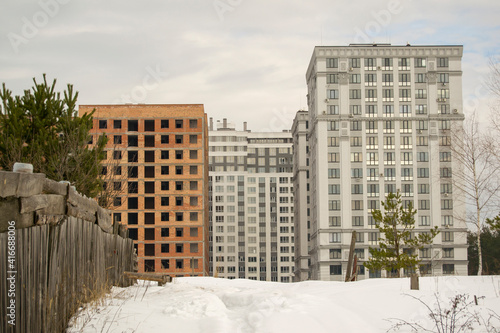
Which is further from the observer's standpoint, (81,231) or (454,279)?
(454,279)

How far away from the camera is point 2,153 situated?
74.1 ft

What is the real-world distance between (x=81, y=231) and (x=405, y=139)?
94.4 m

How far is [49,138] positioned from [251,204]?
14280 cm

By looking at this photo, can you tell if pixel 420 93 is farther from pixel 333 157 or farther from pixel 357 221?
pixel 357 221

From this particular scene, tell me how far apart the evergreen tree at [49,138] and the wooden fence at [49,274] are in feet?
35.2

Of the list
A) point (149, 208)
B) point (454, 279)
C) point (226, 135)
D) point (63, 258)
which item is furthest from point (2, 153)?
point (226, 135)

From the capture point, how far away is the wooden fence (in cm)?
776

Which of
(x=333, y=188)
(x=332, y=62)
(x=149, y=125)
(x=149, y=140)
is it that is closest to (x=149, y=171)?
(x=149, y=140)

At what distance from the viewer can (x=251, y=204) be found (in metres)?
165

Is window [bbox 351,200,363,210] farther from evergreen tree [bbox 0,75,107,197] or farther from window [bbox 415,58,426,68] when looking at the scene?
evergreen tree [bbox 0,75,107,197]

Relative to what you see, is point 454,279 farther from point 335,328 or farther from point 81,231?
point 81,231

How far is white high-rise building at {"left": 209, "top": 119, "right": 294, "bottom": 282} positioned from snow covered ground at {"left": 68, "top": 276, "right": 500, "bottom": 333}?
142049 millimetres

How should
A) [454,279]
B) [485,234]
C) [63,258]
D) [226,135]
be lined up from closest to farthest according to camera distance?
[63,258], [454,279], [485,234], [226,135]

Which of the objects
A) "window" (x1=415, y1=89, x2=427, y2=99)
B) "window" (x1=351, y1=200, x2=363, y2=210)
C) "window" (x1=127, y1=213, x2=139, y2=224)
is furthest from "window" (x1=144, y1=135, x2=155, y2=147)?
"window" (x1=415, y1=89, x2=427, y2=99)
